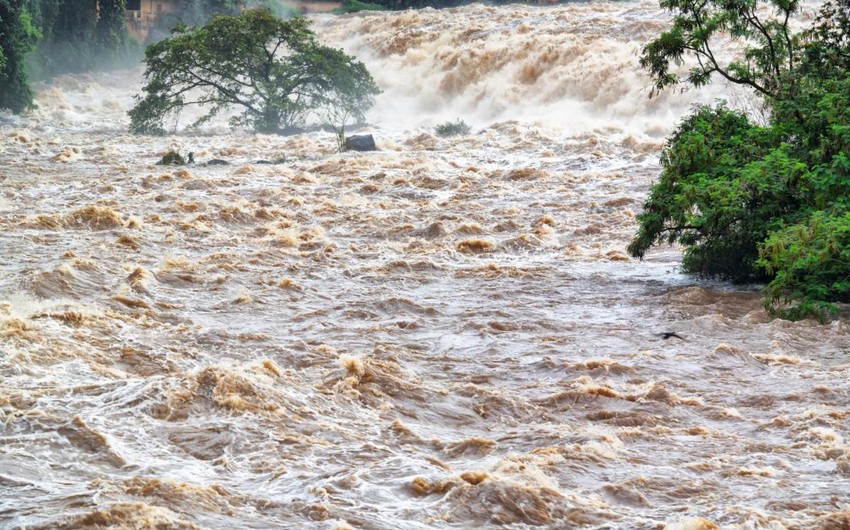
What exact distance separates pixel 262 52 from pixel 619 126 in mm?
9709

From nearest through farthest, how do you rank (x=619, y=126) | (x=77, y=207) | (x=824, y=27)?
(x=824, y=27)
(x=77, y=207)
(x=619, y=126)

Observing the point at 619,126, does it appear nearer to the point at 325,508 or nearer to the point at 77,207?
the point at 77,207

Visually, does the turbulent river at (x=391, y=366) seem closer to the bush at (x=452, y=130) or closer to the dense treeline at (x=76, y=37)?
the bush at (x=452, y=130)

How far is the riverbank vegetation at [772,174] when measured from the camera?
10.3m

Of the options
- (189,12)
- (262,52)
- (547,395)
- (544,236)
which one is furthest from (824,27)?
(189,12)

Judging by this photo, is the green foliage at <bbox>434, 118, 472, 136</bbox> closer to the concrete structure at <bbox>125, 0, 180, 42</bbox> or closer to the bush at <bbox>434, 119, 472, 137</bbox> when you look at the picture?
the bush at <bbox>434, 119, 472, 137</bbox>

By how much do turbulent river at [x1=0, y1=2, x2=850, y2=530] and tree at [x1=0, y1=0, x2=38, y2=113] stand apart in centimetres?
1268

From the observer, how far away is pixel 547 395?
860 cm

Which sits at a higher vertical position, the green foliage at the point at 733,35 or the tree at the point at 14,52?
the green foliage at the point at 733,35

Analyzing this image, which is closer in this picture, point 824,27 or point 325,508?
point 325,508

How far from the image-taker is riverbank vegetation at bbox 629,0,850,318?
10.3 metres

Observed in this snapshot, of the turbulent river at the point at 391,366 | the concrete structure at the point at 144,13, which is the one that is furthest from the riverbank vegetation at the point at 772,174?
the concrete structure at the point at 144,13

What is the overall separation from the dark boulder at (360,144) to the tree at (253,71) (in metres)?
5.12

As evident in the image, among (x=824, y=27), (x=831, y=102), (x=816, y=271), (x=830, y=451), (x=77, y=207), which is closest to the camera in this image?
(x=830, y=451)
